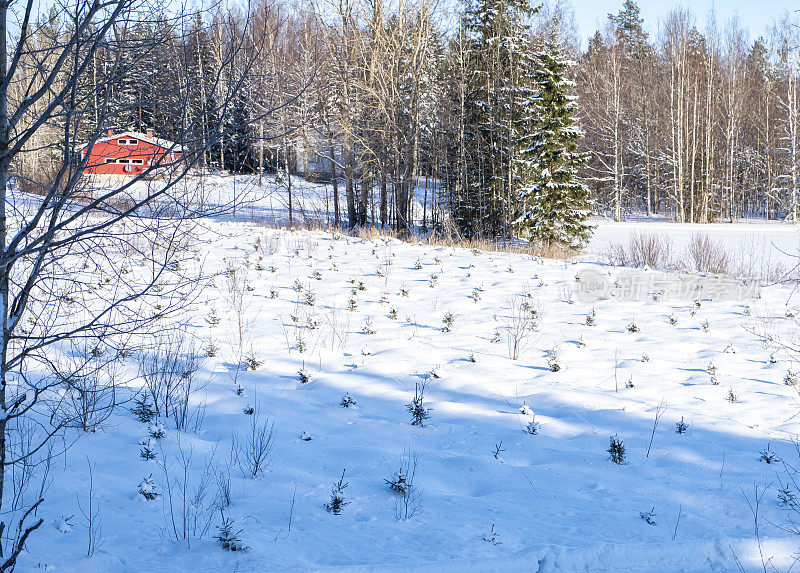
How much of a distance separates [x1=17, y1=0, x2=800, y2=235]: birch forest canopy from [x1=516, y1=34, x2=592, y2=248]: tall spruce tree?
0.23 ft

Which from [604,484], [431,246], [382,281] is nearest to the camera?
[604,484]

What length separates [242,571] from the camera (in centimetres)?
262

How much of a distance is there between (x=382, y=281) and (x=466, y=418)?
5293 millimetres

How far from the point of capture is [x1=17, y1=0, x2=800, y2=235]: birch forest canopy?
2.69m

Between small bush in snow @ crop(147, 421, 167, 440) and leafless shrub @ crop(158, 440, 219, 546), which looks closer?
leafless shrub @ crop(158, 440, 219, 546)

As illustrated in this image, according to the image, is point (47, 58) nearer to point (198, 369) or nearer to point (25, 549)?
point (25, 549)

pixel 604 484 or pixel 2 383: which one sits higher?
pixel 2 383

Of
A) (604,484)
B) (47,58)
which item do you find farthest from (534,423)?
(47,58)

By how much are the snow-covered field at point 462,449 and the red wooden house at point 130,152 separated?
142 centimetres

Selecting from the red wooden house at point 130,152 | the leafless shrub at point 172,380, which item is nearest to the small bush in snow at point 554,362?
the leafless shrub at point 172,380

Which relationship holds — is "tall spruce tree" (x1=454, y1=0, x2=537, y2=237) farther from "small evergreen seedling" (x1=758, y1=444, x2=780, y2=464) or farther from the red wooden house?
the red wooden house

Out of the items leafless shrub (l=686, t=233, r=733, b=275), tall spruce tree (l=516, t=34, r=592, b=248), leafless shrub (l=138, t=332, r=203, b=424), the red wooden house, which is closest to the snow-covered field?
leafless shrub (l=138, t=332, r=203, b=424)

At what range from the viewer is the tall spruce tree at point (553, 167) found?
20.5 meters

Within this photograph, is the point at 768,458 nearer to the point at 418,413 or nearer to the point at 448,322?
the point at 418,413
